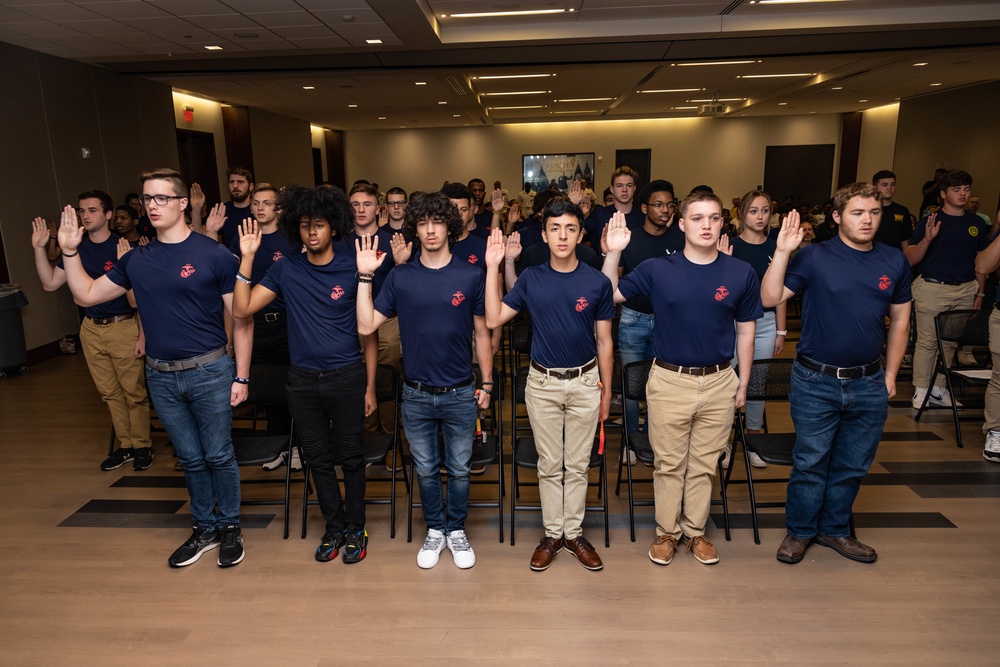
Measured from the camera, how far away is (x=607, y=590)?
304 centimetres

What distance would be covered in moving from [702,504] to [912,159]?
48.5 ft

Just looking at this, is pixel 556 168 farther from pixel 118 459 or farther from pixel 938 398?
pixel 118 459

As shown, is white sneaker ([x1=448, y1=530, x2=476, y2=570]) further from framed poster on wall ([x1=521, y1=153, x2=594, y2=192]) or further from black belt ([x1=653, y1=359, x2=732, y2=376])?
framed poster on wall ([x1=521, y1=153, x2=594, y2=192])

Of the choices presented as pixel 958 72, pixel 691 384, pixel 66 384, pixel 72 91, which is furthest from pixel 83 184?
pixel 958 72

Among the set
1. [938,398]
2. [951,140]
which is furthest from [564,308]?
[951,140]

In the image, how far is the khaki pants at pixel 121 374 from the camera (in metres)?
4.43

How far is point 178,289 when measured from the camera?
3051 mm

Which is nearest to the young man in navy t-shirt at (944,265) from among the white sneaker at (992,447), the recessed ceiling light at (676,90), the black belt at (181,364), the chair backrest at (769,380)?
the white sneaker at (992,447)

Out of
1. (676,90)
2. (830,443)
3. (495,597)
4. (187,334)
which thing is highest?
(676,90)

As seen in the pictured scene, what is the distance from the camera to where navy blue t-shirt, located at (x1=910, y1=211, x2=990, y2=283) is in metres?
4.98

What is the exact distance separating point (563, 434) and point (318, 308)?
A: 134 cm

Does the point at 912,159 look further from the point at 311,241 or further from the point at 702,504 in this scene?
the point at 311,241

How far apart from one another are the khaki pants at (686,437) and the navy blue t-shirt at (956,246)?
315 cm

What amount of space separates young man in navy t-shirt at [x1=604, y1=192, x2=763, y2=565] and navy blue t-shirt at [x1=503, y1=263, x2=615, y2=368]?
25 centimetres
